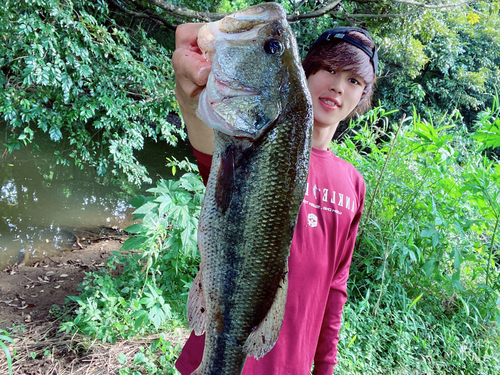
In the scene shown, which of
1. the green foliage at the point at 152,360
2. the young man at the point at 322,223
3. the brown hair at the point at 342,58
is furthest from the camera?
the green foliage at the point at 152,360

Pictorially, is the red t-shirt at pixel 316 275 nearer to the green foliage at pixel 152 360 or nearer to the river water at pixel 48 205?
the green foliage at pixel 152 360

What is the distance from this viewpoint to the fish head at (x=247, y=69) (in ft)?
3.43

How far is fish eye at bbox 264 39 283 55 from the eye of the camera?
108 centimetres

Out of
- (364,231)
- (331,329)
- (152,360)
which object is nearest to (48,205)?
(152,360)

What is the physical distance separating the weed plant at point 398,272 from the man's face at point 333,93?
1596 millimetres

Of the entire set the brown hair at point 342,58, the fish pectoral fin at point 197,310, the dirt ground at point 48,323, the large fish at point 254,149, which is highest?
the brown hair at point 342,58

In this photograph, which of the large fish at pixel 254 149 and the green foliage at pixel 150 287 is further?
the green foliage at pixel 150 287

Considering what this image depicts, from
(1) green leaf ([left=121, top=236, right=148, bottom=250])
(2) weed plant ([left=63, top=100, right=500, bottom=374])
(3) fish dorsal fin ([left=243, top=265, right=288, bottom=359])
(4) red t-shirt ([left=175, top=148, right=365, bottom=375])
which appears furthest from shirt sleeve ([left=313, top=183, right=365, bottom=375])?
(1) green leaf ([left=121, top=236, right=148, bottom=250])

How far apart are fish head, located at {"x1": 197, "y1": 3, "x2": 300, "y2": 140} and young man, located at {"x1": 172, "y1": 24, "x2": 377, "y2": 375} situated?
245mm

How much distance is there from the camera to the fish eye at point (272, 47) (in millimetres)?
1078

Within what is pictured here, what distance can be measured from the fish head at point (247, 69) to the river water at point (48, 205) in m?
4.66

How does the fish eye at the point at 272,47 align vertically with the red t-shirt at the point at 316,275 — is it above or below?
above

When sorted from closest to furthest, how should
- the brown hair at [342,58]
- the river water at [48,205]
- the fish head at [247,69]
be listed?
1. the fish head at [247,69]
2. the brown hair at [342,58]
3. the river water at [48,205]

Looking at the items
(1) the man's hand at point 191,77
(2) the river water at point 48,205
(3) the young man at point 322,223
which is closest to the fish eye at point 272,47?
A: (1) the man's hand at point 191,77
